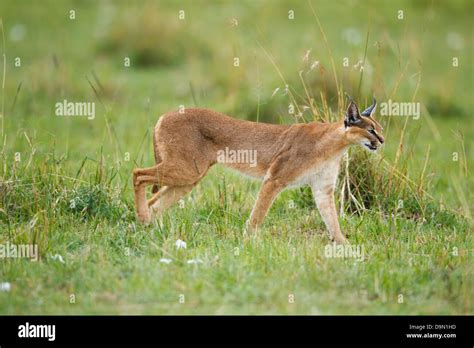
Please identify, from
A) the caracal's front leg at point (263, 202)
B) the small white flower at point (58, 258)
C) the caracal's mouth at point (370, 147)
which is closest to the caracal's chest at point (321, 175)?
the caracal's front leg at point (263, 202)

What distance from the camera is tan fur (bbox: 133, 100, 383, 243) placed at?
982cm

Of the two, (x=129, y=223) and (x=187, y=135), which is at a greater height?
(x=187, y=135)

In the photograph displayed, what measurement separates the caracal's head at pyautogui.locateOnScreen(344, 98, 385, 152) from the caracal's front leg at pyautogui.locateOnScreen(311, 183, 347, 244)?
2.34 ft

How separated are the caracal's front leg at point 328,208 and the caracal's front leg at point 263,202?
48cm

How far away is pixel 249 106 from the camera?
1494 centimetres

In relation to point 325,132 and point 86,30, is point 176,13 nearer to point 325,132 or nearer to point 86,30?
point 86,30

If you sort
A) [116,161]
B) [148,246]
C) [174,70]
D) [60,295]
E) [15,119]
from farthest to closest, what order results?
[174,70] < [15,119] < [116,161] < [148,246] < [60,295]

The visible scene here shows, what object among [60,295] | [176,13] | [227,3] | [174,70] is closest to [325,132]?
[60,295]

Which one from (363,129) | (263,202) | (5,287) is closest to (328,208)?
(263,202)

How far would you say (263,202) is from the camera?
9.72 m

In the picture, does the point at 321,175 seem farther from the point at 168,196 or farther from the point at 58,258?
the point at 58,258

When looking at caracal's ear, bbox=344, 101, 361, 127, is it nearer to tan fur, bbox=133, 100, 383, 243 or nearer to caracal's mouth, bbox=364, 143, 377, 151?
tan fur, bbox=133, 100, 383, 243

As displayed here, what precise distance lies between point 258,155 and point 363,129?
1.38 metres

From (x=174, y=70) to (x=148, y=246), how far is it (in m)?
10.2
